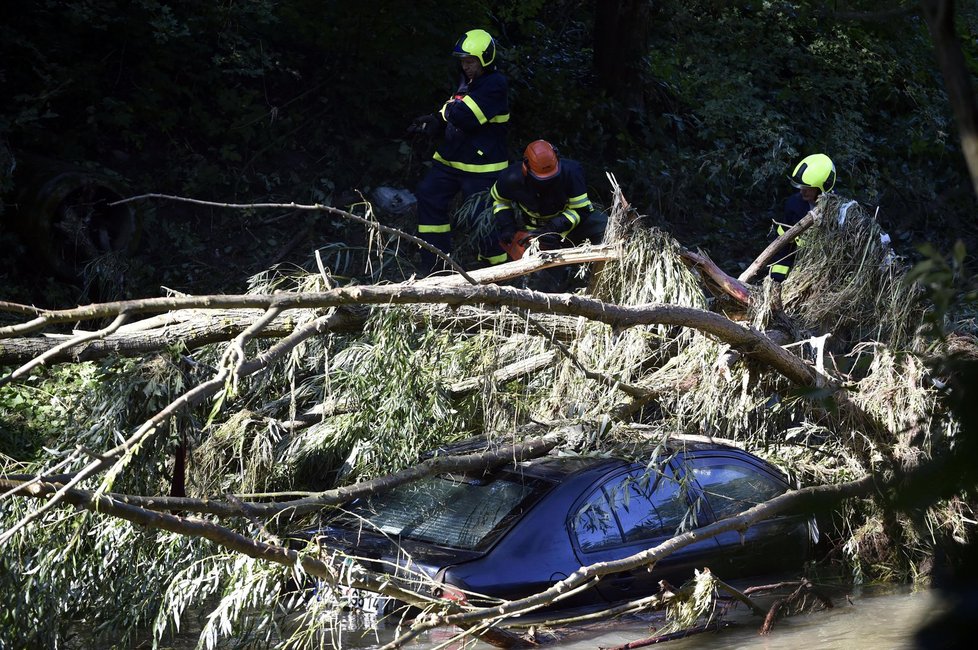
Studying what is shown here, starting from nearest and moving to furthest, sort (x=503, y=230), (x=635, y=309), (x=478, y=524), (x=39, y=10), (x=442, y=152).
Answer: (x=478, y=524) < (x=635, y=309) < (x=503, y=230) < (x=442, y=152) < (x=39, y=10)

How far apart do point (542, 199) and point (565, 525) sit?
3.96m

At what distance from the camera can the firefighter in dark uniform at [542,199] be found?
7727 mm

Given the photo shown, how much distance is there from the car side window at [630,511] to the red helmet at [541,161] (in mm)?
3489

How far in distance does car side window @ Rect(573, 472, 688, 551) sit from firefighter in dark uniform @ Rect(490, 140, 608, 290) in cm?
328

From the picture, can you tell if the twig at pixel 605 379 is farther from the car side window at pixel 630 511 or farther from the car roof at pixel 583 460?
the car side window at pixel 630 511

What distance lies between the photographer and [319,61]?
11445 mm

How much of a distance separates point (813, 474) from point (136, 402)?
11.9 feet

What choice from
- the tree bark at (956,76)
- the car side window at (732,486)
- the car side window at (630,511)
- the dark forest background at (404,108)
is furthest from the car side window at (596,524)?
the dark forest background at (404,108)

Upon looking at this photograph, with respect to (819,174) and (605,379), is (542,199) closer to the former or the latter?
(819,174)

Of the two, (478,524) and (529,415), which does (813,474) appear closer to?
(529,415)

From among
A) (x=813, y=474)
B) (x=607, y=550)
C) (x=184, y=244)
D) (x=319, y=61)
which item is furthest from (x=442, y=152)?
(x=607, y=550)

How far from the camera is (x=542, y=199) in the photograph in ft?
25.9

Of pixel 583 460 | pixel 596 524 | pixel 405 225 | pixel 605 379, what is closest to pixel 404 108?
pixel 405 225

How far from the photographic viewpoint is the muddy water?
4.17 metres
